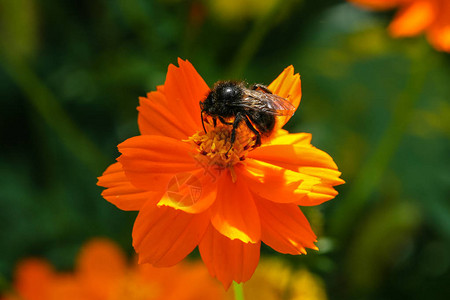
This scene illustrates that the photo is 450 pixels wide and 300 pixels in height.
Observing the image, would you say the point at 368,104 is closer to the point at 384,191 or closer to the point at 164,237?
the point at 384,191

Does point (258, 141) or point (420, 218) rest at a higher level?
point (258, 141)

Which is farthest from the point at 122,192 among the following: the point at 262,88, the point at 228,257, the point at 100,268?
the point at 100,268

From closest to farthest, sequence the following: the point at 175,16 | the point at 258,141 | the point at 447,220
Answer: the point at 258,141 < the point at 447,220 < the point at 175,16

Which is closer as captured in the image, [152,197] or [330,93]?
[152,197]

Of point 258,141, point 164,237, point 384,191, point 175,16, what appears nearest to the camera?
point 164,237

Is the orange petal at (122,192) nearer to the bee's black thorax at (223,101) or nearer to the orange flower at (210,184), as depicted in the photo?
the orange flower at (210,184)

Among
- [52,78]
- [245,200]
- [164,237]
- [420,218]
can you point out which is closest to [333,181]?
[245,200]

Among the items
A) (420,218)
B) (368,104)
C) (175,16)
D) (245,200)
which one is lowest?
(420,218)
